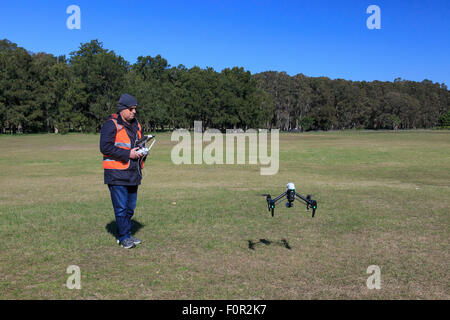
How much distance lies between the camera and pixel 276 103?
519ft

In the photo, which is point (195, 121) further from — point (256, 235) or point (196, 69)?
point (256, 235)

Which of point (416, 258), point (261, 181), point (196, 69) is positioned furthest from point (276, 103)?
point (416, 258)

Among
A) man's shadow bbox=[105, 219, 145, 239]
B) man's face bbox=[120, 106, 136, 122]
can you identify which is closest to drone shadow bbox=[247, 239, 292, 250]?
man's shadow bbox=[105, 219, 145, 239]

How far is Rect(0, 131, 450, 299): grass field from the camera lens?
228 inches

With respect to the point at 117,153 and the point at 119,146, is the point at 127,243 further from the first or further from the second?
the point at 119,146

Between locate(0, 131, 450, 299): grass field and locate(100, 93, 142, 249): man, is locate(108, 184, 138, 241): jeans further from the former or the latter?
locate(0, 131, 450, 299): grass field

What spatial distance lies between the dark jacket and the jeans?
0.63ft

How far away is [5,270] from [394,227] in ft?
28.9

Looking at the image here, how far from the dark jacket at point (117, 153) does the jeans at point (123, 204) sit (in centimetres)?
19

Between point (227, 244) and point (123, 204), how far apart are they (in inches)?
94.3

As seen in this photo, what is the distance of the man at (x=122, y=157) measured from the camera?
7.28 meters

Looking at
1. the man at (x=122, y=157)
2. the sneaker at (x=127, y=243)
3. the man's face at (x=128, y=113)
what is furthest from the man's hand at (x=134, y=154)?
the sneaker at (x=127, y=243)

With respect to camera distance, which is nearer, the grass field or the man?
the grass field

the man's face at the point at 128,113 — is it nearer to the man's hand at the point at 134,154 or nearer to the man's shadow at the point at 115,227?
the man's hand at the point at 134,154
